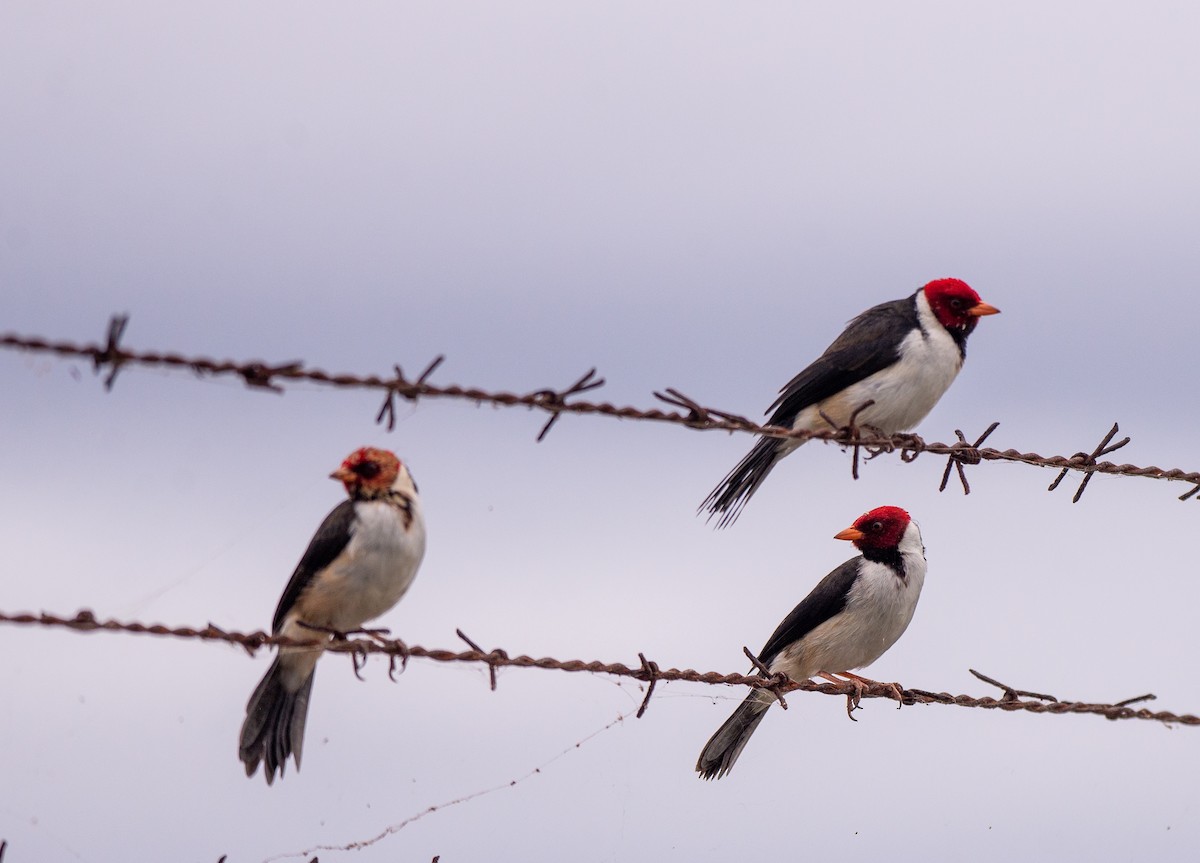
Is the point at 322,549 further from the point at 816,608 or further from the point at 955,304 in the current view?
the point at 955,304

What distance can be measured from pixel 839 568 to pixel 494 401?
3928mm

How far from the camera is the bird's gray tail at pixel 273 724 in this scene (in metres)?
5.82

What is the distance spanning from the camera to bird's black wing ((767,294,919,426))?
25.3 feet

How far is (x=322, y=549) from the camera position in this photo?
18.3 feet

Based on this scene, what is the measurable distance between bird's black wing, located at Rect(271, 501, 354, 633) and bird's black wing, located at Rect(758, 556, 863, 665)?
2836mm

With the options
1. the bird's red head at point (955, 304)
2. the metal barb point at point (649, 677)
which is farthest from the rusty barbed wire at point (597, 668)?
the bird's red head at point (955, 304)

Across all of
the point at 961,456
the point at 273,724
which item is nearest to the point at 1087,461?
the point at 961,456

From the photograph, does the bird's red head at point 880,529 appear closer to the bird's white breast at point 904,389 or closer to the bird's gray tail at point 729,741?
the bird's white breast at point 904,389

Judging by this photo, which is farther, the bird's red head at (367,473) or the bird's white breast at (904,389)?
the bird's white breast at (904,389)

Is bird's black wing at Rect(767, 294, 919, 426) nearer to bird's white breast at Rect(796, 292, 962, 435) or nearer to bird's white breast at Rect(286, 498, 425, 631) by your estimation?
Result: bird's white breast at Rect(796, 292, 962, 435)

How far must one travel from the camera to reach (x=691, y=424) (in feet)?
16.4

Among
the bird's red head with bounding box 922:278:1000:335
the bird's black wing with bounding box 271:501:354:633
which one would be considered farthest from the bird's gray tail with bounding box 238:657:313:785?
the bird's red head with bounding box 922:278:1000:335

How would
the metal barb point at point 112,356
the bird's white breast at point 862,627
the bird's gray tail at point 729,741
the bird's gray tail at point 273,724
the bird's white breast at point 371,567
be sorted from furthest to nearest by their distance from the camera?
the bird's white breast at point 862,627 < the bird's gray tail at point 729,741 < the bird's gray tail at point 273,724 < the bird's white breast at point 371,567 < the metal barb point at point 112,356

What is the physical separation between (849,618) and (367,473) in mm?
2954
